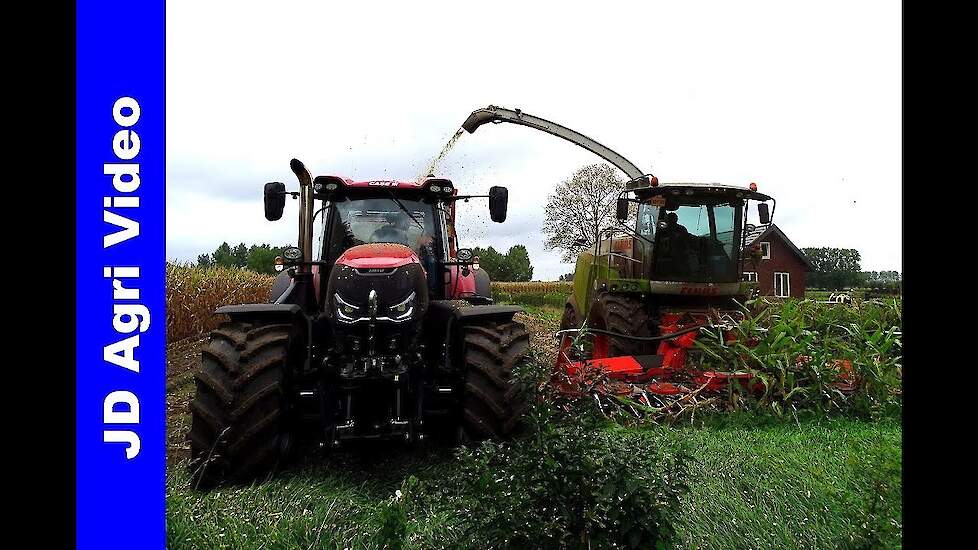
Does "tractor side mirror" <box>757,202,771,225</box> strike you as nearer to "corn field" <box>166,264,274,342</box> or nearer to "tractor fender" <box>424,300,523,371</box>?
"tractor fender" <box>424,300,523,371</box>

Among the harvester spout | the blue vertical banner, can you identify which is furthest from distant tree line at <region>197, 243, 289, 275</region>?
the blue vertical banner

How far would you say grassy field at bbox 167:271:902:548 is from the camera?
2.41 metres

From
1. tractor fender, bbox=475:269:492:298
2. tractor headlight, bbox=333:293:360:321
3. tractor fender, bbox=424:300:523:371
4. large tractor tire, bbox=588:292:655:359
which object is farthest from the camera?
large tractor tire, bbox=588:292:655:359

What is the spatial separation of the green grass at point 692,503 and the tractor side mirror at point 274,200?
1887 mm

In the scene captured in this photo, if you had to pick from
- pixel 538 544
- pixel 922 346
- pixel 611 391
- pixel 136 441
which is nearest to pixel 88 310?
pixel 136 441

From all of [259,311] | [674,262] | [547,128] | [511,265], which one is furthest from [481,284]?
[511,265]

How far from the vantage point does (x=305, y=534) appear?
2.78 metres

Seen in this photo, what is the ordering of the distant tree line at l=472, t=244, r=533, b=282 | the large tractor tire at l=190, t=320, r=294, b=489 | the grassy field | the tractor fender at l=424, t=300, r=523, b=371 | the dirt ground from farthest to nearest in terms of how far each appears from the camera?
the distant tree line at l=472, t=244, r=533, b=282 < the dirt ground < the tractor fender at l=424, t=300, r=523, b=371 < the large tractor tire at l=190, t=320, r=294, b=489 < the grassy field

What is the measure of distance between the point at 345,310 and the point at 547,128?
719 centimetres

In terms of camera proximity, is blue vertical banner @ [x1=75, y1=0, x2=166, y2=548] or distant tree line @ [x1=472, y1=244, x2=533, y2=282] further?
distant tree line @ [x1=472, y1=244, x2=533, y2=282]

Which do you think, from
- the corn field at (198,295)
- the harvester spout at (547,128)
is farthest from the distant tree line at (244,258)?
the harvester spout at (547,128)

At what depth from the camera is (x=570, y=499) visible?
2432 mm

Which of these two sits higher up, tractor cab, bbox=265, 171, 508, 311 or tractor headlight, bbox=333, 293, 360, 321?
tractor cab, bbox=265, 171, 508, 311

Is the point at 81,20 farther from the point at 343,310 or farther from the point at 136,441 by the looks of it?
the point at 343,310
